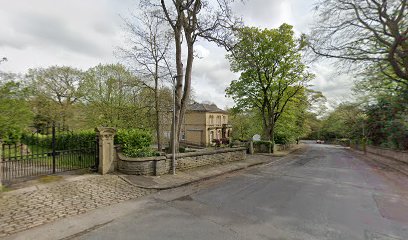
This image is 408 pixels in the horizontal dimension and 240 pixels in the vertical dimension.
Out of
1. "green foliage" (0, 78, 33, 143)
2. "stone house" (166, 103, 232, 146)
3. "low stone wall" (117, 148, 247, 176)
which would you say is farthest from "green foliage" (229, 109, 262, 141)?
"green foliage" (0, 78, 33, 143)

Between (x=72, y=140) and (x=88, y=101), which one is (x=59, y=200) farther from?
(x=88, y=101)

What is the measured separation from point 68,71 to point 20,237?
32.1 meters

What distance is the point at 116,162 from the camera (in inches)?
342

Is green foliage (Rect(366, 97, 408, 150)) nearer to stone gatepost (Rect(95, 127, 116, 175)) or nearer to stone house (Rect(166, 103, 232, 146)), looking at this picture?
stone gatepost (Rect(95, 127, 116, 175))

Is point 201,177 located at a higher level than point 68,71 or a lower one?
lower

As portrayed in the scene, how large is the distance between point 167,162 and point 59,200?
454 centimetres

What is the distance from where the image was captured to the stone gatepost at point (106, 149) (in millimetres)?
8039

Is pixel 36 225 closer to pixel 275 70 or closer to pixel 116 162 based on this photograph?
pixel 116 162

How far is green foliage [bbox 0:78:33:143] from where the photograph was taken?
18.7 feet

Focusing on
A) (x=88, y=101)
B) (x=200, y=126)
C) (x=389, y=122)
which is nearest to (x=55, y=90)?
(x=88, y=101)

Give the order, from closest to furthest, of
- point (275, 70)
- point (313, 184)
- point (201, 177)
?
point (313, 184) < point (201, 177) < point (275, 70)

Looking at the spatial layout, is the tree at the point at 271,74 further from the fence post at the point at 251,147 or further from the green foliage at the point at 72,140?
the green foliage at the point at 72,140

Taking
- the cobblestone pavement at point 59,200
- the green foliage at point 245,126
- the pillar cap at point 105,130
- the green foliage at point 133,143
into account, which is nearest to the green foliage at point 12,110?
the cobblestone pavement at point 59,200

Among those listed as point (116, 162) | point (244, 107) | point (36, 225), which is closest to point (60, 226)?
point (36, 225)
